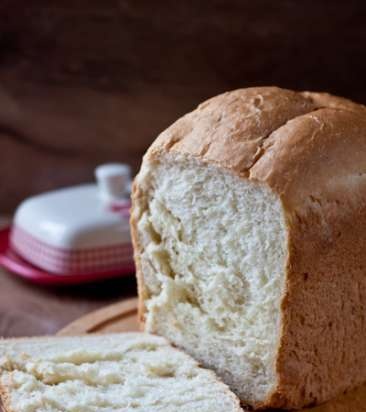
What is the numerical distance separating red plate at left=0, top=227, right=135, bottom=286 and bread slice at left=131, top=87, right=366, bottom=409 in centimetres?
94

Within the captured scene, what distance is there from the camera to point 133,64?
13.8 feet

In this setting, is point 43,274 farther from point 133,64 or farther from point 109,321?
point 133,64

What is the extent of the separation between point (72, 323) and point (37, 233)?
729 millimetres

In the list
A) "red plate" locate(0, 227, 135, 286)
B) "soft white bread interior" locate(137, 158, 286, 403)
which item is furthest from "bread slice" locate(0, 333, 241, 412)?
"red plate" locate(0, 227, 135, 286)

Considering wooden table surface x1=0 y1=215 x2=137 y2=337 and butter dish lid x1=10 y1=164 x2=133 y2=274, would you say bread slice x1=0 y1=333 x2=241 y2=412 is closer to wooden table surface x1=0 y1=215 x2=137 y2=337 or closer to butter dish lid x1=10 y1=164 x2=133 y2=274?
wooden table surface x1=0 y1=215 x2=137 y2=337

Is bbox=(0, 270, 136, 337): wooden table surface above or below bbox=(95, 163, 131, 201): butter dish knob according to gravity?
below

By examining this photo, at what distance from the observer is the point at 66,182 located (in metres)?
4.50

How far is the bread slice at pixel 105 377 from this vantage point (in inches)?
88.0

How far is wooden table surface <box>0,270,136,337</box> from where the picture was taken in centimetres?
320

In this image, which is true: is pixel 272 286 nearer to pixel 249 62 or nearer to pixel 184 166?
pixel 184 166

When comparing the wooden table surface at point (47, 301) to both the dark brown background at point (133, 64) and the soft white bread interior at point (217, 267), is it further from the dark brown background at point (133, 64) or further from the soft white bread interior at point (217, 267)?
the soft white bread interior at point (217, 267)

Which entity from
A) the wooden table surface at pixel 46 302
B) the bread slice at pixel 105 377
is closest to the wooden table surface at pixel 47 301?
the wooden table surface at pixel 46 302

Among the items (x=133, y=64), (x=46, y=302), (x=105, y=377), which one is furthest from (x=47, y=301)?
(x=133, y=64)

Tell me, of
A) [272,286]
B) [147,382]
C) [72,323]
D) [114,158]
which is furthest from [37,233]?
[272,286]
